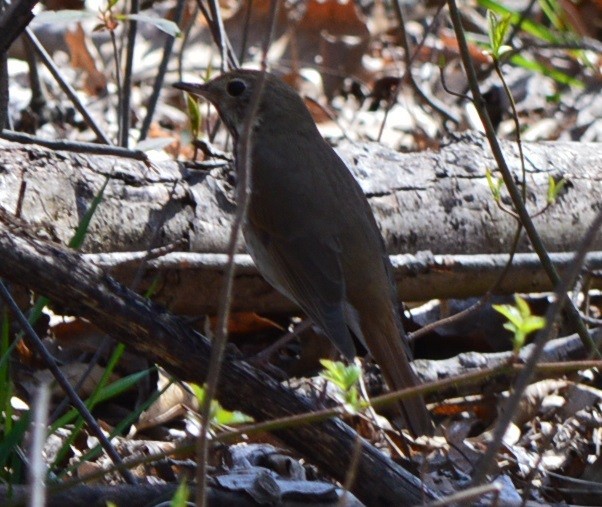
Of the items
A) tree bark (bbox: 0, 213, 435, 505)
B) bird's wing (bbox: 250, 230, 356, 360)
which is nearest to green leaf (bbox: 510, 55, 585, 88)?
bird's wing (bbox: 250, 230, 356, 360)

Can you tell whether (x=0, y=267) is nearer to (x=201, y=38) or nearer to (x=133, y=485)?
(x=133, y=485)

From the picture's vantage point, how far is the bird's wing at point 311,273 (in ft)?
13.3

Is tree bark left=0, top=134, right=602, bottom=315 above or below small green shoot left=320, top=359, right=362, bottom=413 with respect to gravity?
above

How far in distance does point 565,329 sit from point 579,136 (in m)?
2.49

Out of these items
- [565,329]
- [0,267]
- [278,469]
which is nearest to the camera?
[0,267]

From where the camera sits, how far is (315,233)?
429cm

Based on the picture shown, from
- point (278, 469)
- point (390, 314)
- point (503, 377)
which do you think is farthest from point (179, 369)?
point (503, 377)

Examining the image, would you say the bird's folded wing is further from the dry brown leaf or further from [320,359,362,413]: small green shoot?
the dry brown leaf

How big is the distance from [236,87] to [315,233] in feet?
2.75

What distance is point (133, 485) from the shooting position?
2.82 metres

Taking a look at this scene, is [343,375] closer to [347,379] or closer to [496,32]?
[347,379]

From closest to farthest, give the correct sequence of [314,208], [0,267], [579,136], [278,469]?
[0,267] → [278,469] → [314,208] → [579,136]

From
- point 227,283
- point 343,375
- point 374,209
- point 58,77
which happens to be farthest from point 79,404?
→ point 58,77

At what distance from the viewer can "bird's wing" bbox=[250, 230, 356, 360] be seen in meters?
4.05
